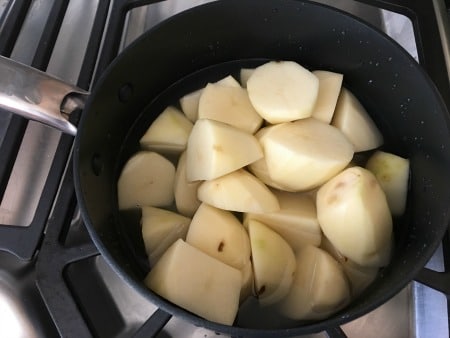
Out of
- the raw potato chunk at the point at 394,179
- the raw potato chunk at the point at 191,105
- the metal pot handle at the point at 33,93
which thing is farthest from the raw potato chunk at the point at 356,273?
the metal pot handle at the point at 33,93

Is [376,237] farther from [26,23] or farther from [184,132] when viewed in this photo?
[26,23]

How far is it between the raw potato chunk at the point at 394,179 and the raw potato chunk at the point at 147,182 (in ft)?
1.05

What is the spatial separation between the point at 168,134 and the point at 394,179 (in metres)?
0.36

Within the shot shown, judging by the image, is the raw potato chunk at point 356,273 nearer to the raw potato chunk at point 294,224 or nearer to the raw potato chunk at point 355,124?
the raw potato chunk at point 294,224

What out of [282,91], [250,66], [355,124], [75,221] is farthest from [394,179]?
[75,221]

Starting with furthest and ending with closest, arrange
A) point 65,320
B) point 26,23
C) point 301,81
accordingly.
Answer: point 26,23, point 301,81, point 65,320

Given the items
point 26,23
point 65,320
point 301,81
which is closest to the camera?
point 65,320

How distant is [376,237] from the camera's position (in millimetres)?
653

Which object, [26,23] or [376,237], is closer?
[376,237]

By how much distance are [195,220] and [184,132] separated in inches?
6.5

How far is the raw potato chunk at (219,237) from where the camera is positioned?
637mm

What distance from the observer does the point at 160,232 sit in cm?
68

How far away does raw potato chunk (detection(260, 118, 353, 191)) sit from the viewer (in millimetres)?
675

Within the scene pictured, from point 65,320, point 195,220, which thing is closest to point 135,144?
point 195,220
